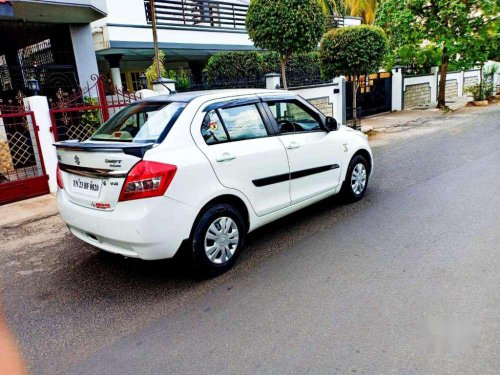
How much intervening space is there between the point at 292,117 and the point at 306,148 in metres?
0.47

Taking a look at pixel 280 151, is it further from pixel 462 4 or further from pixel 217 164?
pixel 462 4

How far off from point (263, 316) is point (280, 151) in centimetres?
181

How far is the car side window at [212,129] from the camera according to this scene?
361 cm

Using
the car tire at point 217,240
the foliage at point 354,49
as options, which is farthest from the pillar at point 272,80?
the car tire at point 217,240

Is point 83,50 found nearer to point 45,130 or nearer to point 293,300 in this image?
point 45,130

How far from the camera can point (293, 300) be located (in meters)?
3.15

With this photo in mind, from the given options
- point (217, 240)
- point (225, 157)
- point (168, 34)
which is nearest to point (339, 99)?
point (168, 34)

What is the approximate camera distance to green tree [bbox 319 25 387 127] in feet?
37.2

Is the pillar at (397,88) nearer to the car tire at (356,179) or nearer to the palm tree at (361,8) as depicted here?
the palm tree at (361,8)

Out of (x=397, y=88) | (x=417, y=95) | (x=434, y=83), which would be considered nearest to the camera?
(x=397, y=88)

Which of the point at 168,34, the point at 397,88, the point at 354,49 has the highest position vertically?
the point at 168,34

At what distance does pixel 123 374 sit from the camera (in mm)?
2457

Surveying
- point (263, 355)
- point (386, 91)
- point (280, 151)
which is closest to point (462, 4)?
point (386, 91)

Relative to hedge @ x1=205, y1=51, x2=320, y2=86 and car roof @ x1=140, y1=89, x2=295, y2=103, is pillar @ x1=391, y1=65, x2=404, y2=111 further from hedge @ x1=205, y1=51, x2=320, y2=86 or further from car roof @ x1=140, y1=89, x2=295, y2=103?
car roof @ x1=140, y1=89, x2=295, y2=103
